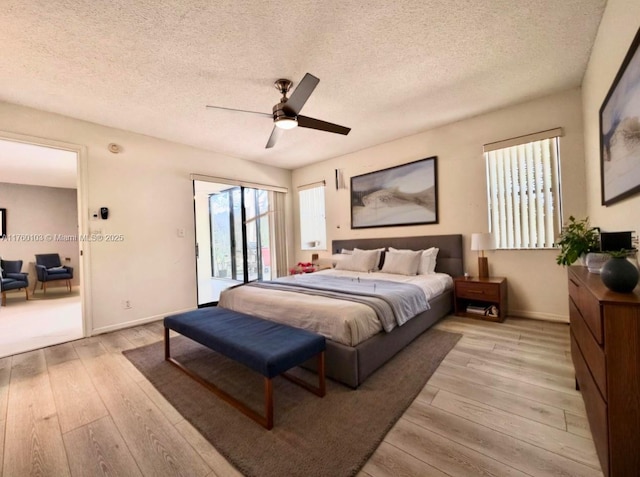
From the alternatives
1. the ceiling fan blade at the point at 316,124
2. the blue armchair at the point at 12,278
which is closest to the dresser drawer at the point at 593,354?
the ceiling fan blade at the point at 316,124

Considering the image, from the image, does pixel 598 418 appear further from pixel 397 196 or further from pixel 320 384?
pixel 397 196

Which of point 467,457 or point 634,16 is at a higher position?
point 634,16

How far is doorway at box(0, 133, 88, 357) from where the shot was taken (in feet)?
10.7

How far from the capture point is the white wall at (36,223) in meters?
5.99

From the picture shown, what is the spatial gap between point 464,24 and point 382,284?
2.43 meters

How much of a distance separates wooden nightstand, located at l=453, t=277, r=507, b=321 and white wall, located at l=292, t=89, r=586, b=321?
0.28 metres

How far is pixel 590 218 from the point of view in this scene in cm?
277

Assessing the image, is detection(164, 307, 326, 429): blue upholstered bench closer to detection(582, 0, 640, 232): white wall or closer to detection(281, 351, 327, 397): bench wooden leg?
detection(281, 351, 327, 397): bench wooden leg

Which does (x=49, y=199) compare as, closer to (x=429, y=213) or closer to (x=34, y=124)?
(x=34, y=124)

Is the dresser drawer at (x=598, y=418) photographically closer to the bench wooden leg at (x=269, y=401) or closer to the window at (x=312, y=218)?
the bench wooden leg at (x=269, y=401)

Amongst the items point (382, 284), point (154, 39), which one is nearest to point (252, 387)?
point (382, 284)

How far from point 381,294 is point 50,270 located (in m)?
7.52

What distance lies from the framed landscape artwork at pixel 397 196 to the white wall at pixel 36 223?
7228 mm

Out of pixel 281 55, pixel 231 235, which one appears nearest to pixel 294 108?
pixel 281 55
